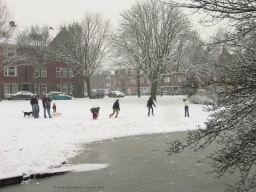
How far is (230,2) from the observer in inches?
205

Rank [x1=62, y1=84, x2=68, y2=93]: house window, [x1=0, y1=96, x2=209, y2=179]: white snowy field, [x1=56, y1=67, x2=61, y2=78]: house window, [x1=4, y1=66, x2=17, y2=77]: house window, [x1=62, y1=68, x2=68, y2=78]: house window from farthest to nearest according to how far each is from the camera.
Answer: [x1=62, y1=84, x2=68, y2=93]: house window → [x1=62, y1=68, x2=68, y2=78]: house window → [x1=56, y1=67, x2=61, y2=78]: house window → [x1=4, y1=66, x2=17, y2=77]: house window → [x1=0, y1=96, x2=209, y2=179]: white snowy field

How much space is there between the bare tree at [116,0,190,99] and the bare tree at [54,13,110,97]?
899 centimetres

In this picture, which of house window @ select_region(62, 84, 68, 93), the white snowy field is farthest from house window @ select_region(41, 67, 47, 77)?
the white snowy field

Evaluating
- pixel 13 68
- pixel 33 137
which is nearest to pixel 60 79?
pixel 13 68

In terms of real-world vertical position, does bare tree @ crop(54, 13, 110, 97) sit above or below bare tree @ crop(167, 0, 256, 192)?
above

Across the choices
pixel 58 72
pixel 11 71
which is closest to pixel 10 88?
pixel 11 71

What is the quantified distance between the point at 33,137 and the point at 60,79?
42068 millimetres

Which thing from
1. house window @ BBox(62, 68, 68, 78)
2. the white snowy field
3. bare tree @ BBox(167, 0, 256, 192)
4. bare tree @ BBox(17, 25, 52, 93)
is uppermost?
bare tree @ BBox(17, 25, 52, 93)

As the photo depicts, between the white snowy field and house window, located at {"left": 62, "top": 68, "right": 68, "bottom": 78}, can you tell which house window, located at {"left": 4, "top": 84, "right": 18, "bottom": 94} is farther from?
the white snowy field

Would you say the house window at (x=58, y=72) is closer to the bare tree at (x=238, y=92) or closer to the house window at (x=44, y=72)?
the house window at (x=44, y=72)

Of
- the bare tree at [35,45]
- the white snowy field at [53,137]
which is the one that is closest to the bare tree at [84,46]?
the bare tree at [35,45]

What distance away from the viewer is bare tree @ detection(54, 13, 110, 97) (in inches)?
1773

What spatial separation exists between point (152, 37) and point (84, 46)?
1260 cm

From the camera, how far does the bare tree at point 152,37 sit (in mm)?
36156
